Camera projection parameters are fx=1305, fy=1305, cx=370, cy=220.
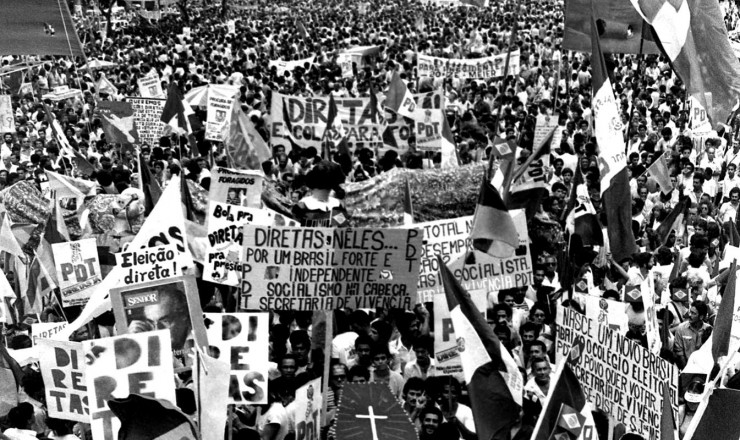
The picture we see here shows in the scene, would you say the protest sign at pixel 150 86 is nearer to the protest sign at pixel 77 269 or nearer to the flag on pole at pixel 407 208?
the flag on pole at pixel 407 208

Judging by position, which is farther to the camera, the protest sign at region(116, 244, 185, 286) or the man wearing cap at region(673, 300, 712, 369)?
Answer: the man wearing cap at region(673, 300, 712, 369)

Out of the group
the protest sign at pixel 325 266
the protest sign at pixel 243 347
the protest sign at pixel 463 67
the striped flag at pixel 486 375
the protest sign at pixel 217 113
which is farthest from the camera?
the protest sign at pixel 463 67

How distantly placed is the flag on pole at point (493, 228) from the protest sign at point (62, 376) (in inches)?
116

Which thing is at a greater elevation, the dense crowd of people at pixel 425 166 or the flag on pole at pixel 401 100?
the flag on pole at pixel 401 100

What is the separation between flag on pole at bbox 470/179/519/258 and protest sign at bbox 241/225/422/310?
1254mm

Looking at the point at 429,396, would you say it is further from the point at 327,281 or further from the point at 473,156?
the point at 473,156

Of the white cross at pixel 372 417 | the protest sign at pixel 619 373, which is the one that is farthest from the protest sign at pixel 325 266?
the white cross at pixel 372 417

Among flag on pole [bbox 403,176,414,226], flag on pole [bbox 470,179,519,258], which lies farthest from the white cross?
flag on pole [bbox 403,176,414,226]

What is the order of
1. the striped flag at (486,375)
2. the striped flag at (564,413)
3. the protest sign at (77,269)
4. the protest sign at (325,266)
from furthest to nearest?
the protest sign at (77,269)
the protest sign at (325,266)
the striped flag at (486,375)
the striped flag at (564,413)

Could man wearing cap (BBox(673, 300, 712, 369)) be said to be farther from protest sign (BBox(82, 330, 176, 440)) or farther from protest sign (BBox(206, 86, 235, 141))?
protest sign (BBox(206, 86, 235, 141))

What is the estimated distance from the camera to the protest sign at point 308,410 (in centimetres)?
714

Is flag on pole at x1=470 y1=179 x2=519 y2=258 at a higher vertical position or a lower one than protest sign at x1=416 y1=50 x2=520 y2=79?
lower

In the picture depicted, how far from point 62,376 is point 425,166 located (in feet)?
26.7

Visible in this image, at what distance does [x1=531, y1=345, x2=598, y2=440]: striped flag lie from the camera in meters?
6.03
